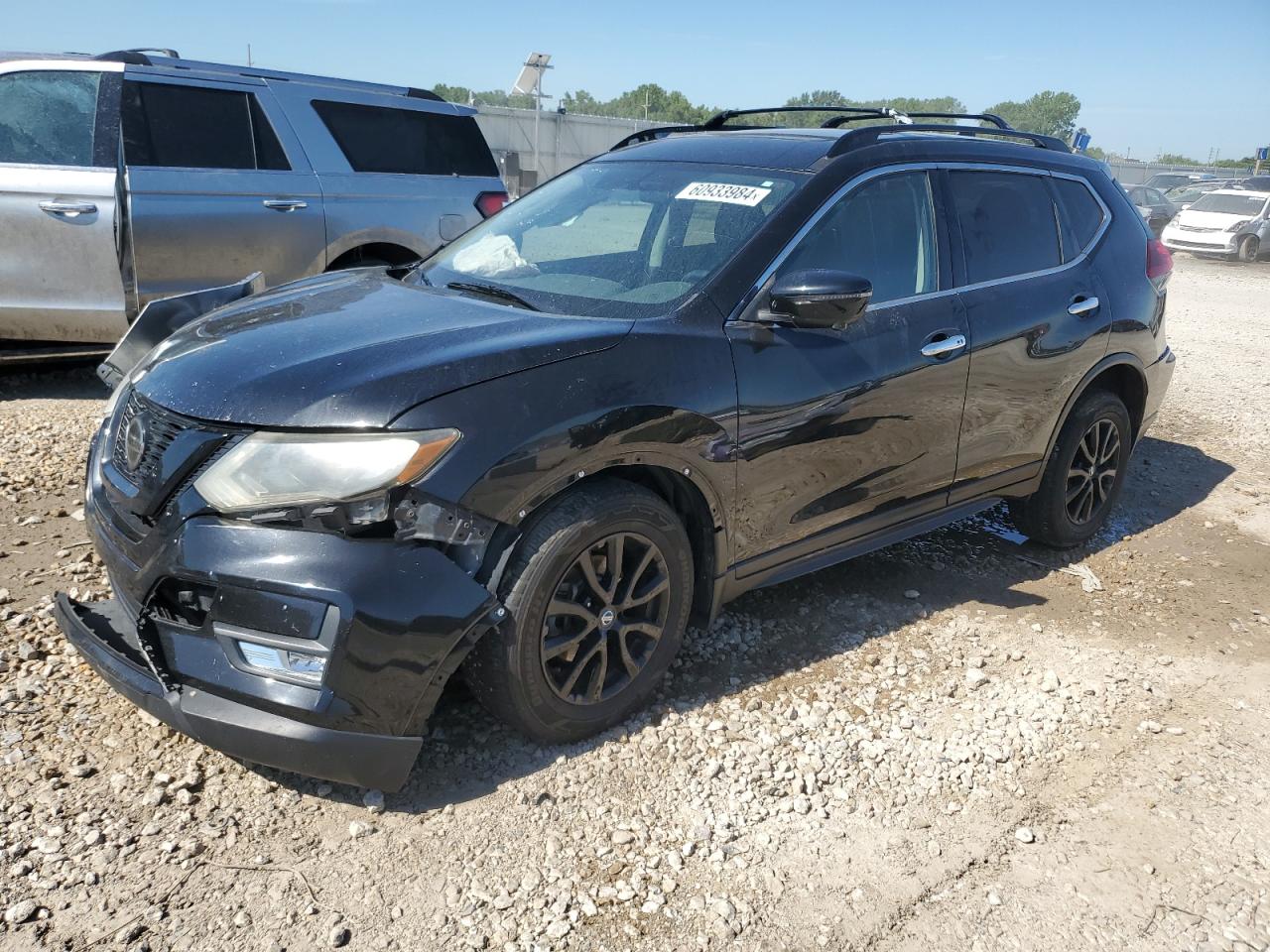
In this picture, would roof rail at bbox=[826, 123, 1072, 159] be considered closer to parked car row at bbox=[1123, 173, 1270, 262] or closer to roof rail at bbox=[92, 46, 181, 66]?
roof rail at bbox=[92, 46, 181, 66]

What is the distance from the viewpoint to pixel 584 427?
2.86m

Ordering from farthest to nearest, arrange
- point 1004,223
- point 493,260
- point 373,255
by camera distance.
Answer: point 373,255
point 1004,223
point 493,260

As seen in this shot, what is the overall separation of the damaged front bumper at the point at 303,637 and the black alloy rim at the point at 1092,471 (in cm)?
329

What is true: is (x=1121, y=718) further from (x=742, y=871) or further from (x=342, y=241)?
(x=342, y=241)

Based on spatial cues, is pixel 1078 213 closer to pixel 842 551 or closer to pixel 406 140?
pixel 842 551

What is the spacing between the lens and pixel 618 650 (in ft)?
10.4

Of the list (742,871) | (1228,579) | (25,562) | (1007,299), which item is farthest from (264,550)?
(1228,579)

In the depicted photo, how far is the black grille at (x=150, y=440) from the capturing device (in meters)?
→ 2.76

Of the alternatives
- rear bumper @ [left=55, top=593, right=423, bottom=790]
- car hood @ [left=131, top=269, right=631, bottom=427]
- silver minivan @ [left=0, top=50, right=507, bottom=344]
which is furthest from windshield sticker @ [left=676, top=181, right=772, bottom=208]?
silver minivan @ [left=0, top=50, right=507, bottom=344]

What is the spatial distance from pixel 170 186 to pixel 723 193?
12.7 feet

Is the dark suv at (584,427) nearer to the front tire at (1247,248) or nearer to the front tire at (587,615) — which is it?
the front tire at (587,615)

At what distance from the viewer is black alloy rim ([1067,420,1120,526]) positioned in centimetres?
485

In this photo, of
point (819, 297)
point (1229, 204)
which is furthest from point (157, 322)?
point (1229, 204)

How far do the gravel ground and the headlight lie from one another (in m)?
0.88
